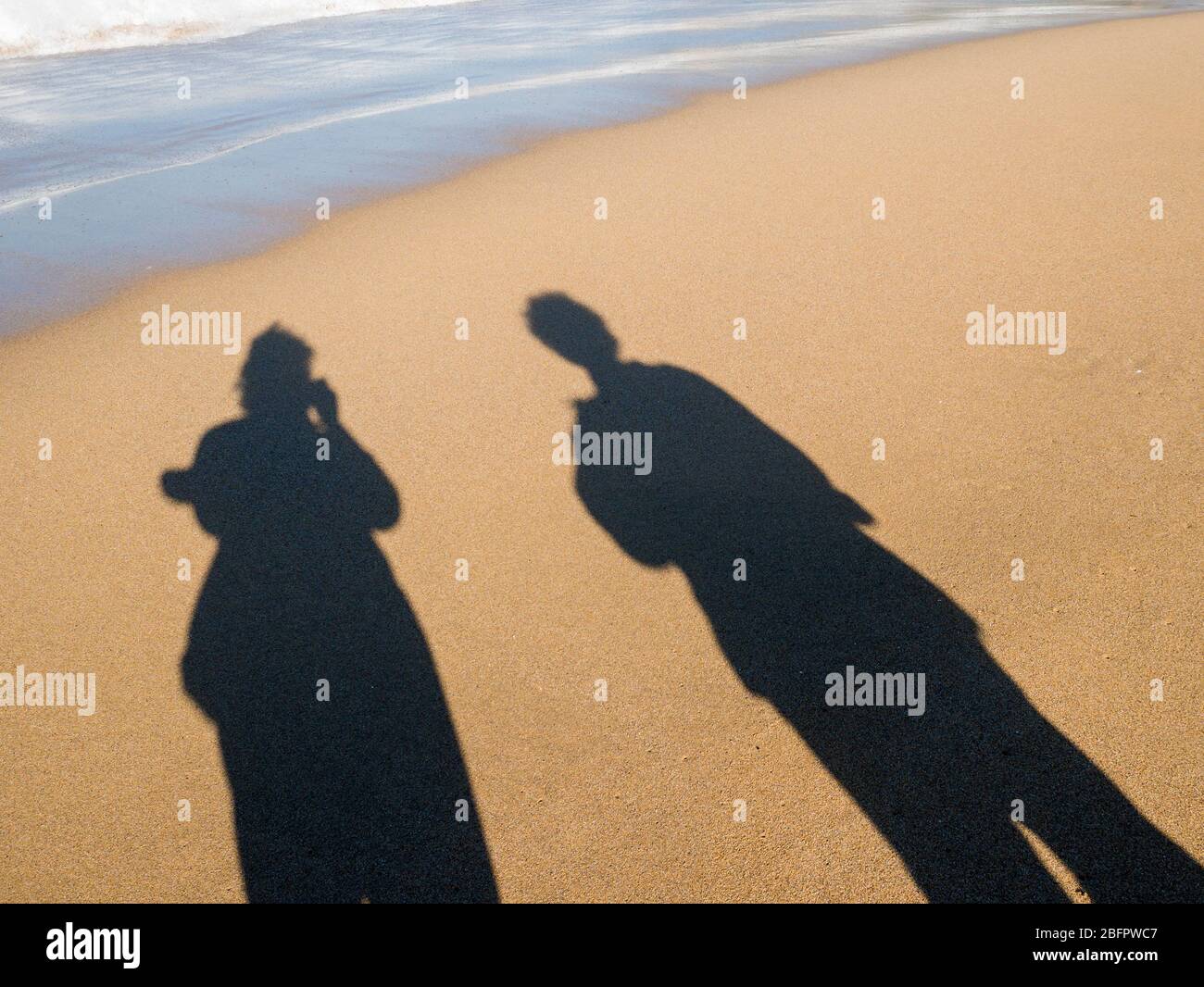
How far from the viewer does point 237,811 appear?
3.76 metres

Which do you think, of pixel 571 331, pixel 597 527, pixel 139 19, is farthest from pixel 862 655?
pixel 139 19

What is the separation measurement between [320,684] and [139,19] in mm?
29079

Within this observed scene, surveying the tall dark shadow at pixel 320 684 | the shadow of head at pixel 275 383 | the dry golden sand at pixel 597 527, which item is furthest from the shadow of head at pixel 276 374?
the tall dark shadow at pixel 320 684

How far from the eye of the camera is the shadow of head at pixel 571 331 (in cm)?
694

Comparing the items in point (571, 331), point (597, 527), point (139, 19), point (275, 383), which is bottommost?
point (597, 527)

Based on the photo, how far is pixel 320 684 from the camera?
432 centimetres

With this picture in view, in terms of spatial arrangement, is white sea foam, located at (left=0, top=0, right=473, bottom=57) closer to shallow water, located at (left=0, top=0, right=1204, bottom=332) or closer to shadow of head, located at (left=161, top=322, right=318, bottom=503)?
shallow water, located at (left=0, top=0, right=1204, bottom=332)

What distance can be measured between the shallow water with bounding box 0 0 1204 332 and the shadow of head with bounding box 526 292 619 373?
339cm

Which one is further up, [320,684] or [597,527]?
[597,527]

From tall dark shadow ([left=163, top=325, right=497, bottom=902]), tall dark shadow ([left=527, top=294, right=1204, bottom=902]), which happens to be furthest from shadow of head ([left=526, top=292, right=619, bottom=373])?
tall dark shadow ([left=163, top=325, right=497, bottom=902])

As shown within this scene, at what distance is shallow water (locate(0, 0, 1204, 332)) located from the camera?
9.73 m

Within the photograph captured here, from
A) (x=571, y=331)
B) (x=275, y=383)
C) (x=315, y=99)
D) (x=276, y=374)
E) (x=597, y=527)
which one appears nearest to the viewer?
(x=597, y=527)

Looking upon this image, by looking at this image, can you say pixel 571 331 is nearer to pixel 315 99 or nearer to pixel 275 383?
pixel 275 383
